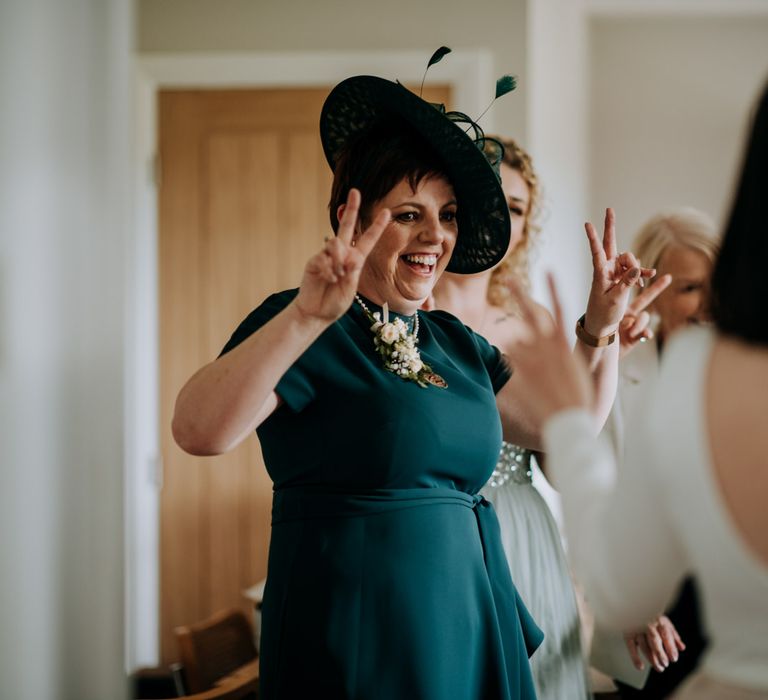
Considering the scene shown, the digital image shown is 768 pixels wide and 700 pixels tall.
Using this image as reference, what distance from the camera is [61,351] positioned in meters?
1.01

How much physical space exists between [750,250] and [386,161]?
0.68 metres

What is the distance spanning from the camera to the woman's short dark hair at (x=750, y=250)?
0.72 metres

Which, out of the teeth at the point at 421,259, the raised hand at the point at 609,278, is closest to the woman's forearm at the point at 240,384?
the teeth at the point at 421,259

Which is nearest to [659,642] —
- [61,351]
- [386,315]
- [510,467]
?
[510,467]

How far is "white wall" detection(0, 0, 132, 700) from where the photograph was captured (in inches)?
37.9

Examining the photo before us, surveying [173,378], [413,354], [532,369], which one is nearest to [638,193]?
[173,378]

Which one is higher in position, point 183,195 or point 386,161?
point 183,195

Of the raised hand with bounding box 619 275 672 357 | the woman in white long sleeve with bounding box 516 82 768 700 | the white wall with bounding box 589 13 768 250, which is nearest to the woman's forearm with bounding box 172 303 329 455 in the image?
the woman in white long sleeve with bounding box 516 82 768 700

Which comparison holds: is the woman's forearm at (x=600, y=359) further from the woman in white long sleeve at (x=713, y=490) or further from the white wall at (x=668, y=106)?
the white wall at (x=668, y=106)

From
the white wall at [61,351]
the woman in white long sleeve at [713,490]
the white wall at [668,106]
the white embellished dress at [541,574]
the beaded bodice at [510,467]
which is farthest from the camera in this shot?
the white wall at [668,106]

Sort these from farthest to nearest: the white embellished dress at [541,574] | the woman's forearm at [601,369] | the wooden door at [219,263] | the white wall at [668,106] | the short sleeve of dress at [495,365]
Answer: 1. the white wall at [668,106]
2. the wooden door at [219,263]
3. the white embellished dress at [541,574]
4. the woman's forearm at [601,369]
5. the short sleeve of dress at [495,365]

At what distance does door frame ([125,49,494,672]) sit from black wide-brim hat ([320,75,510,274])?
1547 millimetres

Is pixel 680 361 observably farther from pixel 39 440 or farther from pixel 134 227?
pixel 134 227

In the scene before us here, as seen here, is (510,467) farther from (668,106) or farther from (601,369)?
(668,106)
